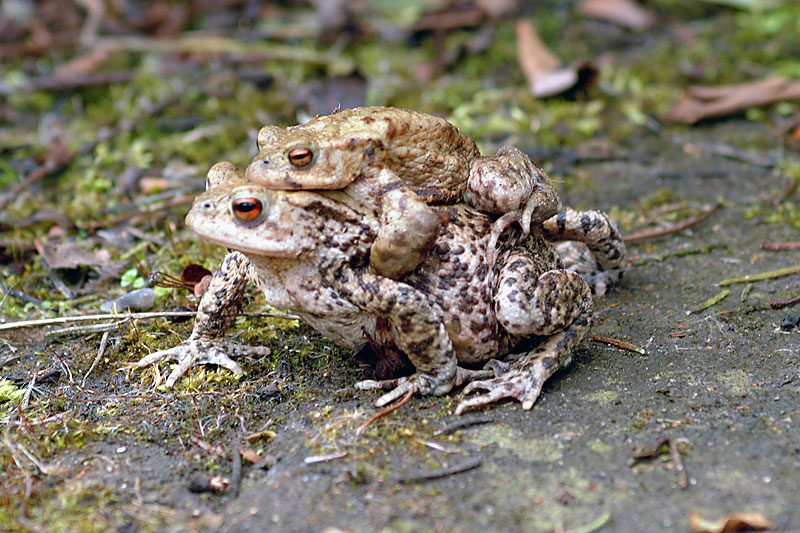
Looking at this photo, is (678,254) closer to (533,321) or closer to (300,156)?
(533,321)

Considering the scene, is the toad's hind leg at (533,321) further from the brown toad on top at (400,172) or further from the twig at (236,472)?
the twig at (236,472)

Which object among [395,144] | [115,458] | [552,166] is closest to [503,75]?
[552,166]

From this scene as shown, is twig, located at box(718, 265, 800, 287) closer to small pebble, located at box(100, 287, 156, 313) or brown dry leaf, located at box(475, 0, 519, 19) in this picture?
small pebble, located at box(100, 287, 156, 313)

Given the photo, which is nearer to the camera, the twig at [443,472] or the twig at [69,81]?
the twig at [443,472]

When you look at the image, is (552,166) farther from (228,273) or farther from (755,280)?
(228,273)

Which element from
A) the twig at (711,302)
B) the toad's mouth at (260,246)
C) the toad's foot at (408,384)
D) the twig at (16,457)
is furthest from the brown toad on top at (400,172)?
the twig at (16,457)

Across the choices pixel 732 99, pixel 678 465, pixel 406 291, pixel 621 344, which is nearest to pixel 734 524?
pixel 678 465
